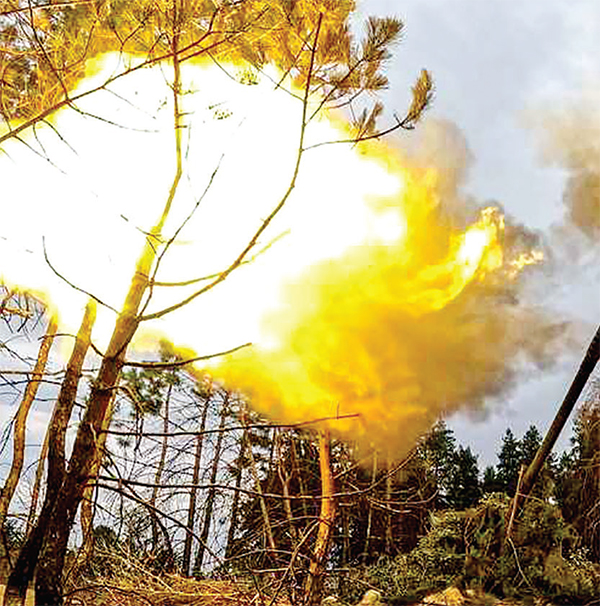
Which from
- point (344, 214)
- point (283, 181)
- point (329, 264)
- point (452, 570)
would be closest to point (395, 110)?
point (283, 181)

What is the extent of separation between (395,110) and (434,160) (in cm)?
169

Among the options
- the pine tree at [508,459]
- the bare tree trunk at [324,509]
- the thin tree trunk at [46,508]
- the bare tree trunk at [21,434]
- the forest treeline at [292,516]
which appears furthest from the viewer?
the pine tree at [508,459]

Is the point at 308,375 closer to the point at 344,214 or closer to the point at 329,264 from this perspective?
the point at 329,264

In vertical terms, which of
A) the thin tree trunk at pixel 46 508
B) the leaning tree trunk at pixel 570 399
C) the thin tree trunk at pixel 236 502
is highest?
the thin tree trunk at pixel 236 502

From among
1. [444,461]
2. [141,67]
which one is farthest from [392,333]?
[444,461]

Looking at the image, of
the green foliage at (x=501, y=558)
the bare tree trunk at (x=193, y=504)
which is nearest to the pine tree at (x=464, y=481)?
the bare tree trunk at (x=193, y=504)

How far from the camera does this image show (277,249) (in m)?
2.76

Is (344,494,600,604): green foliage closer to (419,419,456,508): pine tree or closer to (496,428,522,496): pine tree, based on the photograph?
(419,419,456,508): pine tree

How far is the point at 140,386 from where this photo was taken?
825cm

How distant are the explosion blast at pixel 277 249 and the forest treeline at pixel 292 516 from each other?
0.32 metres

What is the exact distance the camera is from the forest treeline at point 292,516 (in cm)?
213

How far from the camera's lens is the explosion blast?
2031 millimetres

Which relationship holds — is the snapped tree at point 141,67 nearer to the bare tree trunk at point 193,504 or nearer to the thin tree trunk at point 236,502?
the bare tree trunk at point 193,504

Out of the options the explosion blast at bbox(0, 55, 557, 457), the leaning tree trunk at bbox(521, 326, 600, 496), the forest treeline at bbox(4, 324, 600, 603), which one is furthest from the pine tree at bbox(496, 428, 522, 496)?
the leaning tree trunk at bbox(521, 326, 600, 496)
